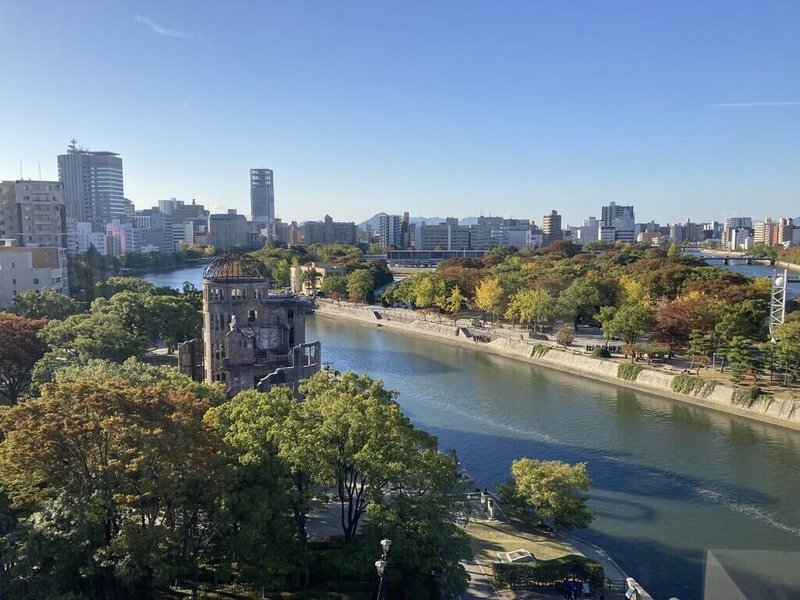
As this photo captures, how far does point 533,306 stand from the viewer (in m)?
37.7

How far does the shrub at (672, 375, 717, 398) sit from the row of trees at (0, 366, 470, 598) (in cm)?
1752

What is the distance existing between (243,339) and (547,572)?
12179 mm

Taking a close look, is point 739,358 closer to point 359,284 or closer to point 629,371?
point 629,371

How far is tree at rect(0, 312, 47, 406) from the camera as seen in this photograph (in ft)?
72.7

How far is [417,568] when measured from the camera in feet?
33.9

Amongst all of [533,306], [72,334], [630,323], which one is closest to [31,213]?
[72,334]

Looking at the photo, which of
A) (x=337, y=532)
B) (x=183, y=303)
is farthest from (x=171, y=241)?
(x=337, y=532)

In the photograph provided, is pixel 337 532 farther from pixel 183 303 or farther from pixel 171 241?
pixel 171 241

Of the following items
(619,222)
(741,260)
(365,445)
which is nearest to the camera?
(365,445)

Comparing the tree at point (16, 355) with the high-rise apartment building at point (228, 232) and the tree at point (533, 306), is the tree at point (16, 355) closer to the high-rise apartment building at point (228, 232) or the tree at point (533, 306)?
the tree at point (533, 306)

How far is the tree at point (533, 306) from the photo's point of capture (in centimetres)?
3734

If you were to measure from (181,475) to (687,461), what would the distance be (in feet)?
52.7

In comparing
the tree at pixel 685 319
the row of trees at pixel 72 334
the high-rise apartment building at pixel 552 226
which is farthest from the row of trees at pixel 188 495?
the high-rise apartment building at pixel 552 226

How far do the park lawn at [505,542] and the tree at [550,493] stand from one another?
0.53 metres
